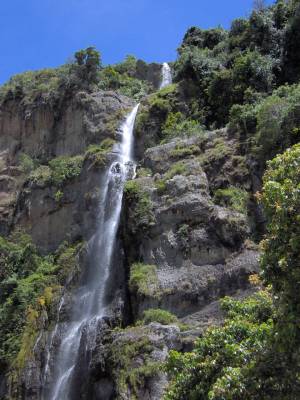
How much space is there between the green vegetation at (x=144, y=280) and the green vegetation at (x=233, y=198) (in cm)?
368

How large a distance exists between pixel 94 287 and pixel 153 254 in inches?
131

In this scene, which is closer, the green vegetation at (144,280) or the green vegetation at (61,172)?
the green vegetation at (144,280)

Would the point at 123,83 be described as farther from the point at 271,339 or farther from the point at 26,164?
the point at 271,339

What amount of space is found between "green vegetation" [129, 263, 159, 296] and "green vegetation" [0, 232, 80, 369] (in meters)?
5.16

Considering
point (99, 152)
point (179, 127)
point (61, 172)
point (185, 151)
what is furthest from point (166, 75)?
point (185, 151)

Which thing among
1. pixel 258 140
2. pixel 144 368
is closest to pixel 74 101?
pixel 258 140

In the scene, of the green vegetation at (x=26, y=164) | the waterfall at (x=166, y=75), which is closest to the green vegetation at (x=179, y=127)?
the green vegetation at (x=26, y=164)

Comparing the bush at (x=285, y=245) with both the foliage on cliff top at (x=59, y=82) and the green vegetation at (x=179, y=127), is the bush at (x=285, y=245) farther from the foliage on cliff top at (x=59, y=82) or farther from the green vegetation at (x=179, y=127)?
the foliage on cliff top at (x=59, y=82)

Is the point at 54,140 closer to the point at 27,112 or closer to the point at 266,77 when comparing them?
the point at 27,112

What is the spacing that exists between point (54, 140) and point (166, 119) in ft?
31.8

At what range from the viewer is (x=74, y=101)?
41.4m

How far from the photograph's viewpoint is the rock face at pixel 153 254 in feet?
69.6

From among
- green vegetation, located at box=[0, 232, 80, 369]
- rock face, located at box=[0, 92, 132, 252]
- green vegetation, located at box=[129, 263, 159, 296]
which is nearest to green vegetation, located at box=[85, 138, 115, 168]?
rock face, located at box=[0, 92, 132, 252]

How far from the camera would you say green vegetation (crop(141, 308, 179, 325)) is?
22.3 m
